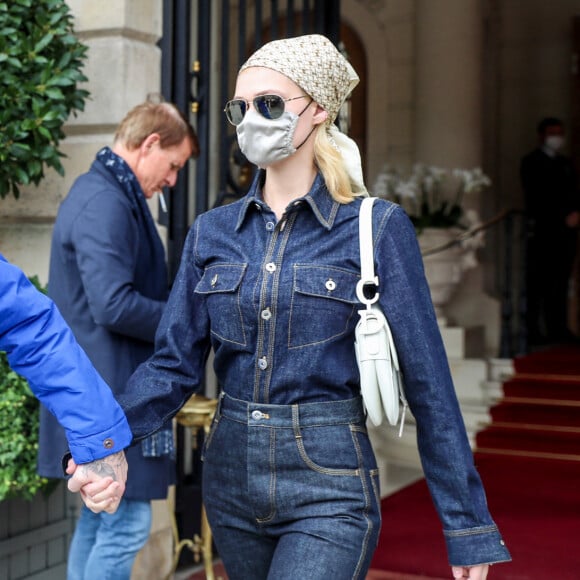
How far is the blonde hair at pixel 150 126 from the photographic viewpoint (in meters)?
3.31

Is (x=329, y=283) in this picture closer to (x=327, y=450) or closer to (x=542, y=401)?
(x=327, y=450)

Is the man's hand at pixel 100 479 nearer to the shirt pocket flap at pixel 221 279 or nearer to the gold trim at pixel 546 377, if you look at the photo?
the shirt pocket flap at pixel 221 279

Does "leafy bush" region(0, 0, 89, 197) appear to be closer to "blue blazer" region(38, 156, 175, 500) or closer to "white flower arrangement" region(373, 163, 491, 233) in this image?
"blue blazer" region(38, 156, 175, 500)

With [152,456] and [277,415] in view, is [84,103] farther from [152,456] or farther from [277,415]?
[277,415]

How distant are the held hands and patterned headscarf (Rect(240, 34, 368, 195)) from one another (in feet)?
2.79

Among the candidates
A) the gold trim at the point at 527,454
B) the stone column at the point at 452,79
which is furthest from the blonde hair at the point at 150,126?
the stone column at the point at 452,79

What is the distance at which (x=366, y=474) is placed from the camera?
2.15 m

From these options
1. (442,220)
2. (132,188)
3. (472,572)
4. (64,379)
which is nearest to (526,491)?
(442,220)

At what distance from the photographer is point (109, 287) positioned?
3.06 meters

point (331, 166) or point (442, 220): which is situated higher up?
point (442, 220)

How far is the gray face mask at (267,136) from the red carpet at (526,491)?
2728mm

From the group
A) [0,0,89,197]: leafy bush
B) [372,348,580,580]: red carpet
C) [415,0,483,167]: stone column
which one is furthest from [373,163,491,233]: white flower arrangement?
[0,0,89,197]: leafy bush

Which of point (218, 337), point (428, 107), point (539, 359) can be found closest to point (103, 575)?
point (218, 337)

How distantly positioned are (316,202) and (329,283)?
0.63ft
